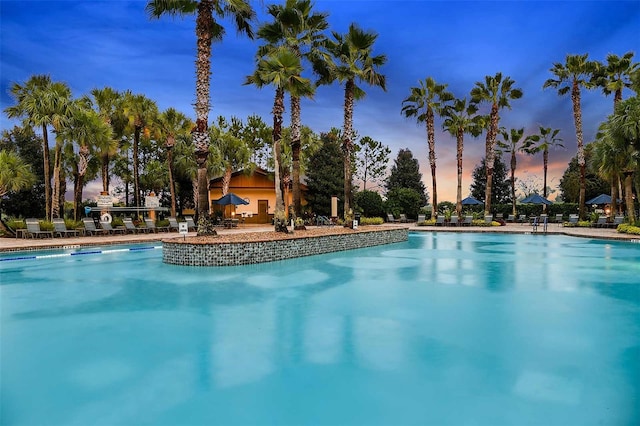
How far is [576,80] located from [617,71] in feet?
7.05

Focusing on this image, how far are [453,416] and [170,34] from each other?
28.8 metres

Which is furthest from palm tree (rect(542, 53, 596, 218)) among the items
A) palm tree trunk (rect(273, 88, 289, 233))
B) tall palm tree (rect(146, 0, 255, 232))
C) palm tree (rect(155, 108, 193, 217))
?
palm tree (rect(155, 108, 193, 217))

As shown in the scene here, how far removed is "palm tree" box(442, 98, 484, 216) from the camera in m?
28.1

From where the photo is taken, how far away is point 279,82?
13469mm

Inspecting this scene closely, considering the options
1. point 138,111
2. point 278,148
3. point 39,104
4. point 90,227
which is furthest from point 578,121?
point 39,104

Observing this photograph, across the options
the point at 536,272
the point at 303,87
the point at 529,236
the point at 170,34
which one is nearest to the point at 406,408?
the point at 536,272

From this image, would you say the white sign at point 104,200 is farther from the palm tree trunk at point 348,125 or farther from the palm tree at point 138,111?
the palm tree trunk at point 348,125

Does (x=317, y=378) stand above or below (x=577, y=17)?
below

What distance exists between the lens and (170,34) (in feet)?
87.0

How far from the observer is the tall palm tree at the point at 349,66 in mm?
16156

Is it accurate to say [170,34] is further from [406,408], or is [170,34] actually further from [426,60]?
[406,408]

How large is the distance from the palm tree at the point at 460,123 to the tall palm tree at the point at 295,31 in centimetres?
1494

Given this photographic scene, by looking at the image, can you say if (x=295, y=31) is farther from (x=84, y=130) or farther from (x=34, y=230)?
(x=34, y=230)

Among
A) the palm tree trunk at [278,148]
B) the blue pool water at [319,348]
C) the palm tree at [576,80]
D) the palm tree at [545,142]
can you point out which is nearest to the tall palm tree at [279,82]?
the palm tree trunk at [278,148]
